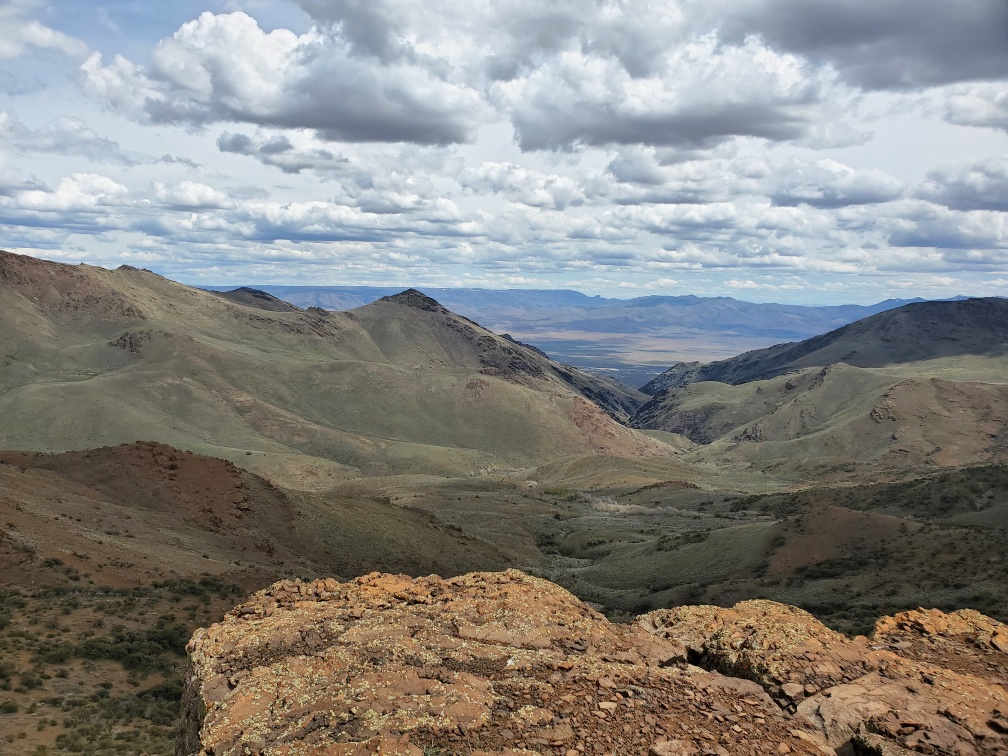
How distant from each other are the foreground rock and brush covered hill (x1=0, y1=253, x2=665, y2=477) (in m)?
82.1

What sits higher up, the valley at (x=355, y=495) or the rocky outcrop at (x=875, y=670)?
the rocky outcrop at (x=875, y=670)

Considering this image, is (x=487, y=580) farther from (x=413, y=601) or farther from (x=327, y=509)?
(x=327, y=509)

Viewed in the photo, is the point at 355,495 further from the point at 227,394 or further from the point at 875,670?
the point at 227,394

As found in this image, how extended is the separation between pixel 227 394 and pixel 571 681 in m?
122

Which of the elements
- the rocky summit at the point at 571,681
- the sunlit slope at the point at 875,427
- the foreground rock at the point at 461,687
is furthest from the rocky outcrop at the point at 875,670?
the sunlit slope at the point at 875,427

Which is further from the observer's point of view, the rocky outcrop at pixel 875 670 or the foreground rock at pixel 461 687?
the rocky outcrop at pixel 875 670

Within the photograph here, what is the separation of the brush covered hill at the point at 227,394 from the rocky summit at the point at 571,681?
271ft

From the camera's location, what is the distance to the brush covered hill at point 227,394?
102000 mm

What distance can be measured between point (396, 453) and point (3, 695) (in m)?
96.5

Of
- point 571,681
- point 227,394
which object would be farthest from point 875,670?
point 227,394

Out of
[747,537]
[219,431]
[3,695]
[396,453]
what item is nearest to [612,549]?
[747,537]

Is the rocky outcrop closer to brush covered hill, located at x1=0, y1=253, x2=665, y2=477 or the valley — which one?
the valley

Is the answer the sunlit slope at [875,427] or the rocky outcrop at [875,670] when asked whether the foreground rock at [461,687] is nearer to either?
the rocky outcrop at [875,670]

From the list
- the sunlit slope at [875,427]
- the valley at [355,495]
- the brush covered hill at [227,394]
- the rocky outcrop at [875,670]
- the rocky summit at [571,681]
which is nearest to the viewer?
the rocky summit at [571,681]
